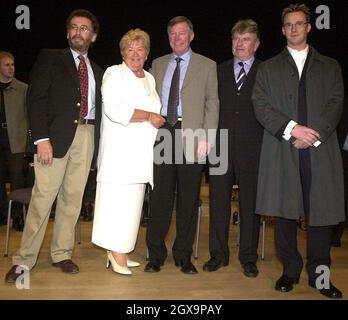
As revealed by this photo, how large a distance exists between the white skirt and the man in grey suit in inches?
8.4

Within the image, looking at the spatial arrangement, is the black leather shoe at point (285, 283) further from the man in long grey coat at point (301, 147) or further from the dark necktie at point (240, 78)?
the dark necktie at point (240, 78)

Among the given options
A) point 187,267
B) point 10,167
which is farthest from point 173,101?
point 10,167

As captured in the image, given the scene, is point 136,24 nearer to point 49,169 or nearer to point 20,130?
point 20,130

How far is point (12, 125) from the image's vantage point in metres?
5.23

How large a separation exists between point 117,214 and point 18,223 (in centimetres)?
189

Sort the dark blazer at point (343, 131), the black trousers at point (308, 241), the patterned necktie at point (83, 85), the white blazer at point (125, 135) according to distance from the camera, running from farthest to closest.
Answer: the dark blazer at point (343, 131) → the patterned necktie at point (83, 85) → the white blazer at point (125, 135) → the black trousers at point (308, 241)

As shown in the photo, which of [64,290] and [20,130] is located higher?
[20,130]

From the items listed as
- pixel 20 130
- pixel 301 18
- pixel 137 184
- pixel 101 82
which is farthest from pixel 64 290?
pixel 20 130

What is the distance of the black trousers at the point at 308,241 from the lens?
3.23m

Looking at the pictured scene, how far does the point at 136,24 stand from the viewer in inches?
273

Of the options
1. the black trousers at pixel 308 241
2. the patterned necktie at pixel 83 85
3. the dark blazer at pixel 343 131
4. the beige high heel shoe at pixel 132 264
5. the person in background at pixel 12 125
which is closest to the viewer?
the black trousers at pixel 308 241

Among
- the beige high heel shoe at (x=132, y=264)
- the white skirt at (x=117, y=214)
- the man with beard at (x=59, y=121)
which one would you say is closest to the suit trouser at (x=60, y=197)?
the man with beard at (x=59, y=121)

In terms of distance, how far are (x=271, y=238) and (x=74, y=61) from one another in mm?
2360

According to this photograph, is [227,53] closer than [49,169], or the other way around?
[49,169]
